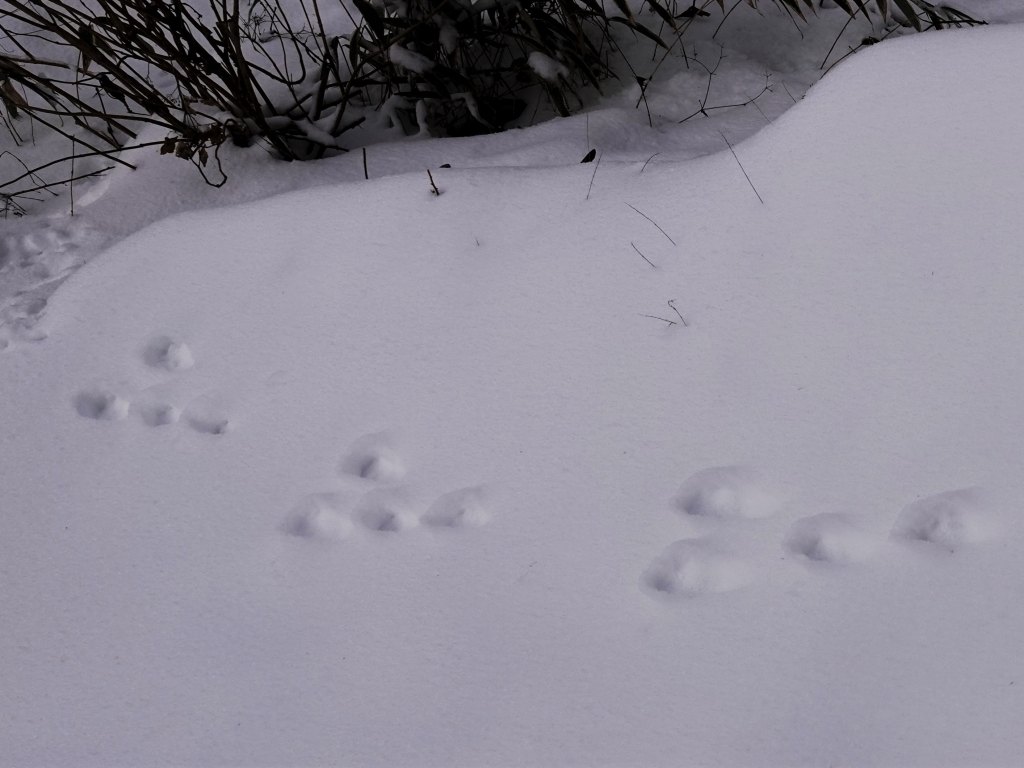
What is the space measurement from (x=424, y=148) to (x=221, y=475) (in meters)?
1.03

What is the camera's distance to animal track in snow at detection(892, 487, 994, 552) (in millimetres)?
1144

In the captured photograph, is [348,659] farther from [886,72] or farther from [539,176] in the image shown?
[886,72]

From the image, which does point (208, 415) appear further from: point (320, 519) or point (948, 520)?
point (948, 520)

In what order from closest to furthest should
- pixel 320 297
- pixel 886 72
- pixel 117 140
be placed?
pixel 886 72 < pixel 320 297 < pixel 117 140

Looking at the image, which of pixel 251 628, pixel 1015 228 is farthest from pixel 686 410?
pixel 251 628

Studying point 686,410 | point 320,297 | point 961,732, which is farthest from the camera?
point 320,297

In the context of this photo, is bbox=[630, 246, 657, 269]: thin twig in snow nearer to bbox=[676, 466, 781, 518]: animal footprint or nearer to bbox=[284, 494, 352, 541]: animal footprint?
bbox=[676, 466, 781, 518]: animal footprint

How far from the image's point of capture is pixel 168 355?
5.68 feet

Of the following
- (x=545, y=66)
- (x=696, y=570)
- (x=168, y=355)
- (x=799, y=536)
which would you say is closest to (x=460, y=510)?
(x=696, y=570)

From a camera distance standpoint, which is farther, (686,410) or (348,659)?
(686,410)

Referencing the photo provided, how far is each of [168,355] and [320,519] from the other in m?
0.54

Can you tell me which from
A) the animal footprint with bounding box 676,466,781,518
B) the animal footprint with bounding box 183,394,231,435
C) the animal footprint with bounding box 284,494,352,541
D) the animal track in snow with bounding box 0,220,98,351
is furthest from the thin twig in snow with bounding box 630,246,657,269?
the animal track in snow with bounding box 0,220,98,351

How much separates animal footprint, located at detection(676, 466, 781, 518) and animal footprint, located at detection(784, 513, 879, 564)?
0.16 ft

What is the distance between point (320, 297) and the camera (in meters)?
1.75
